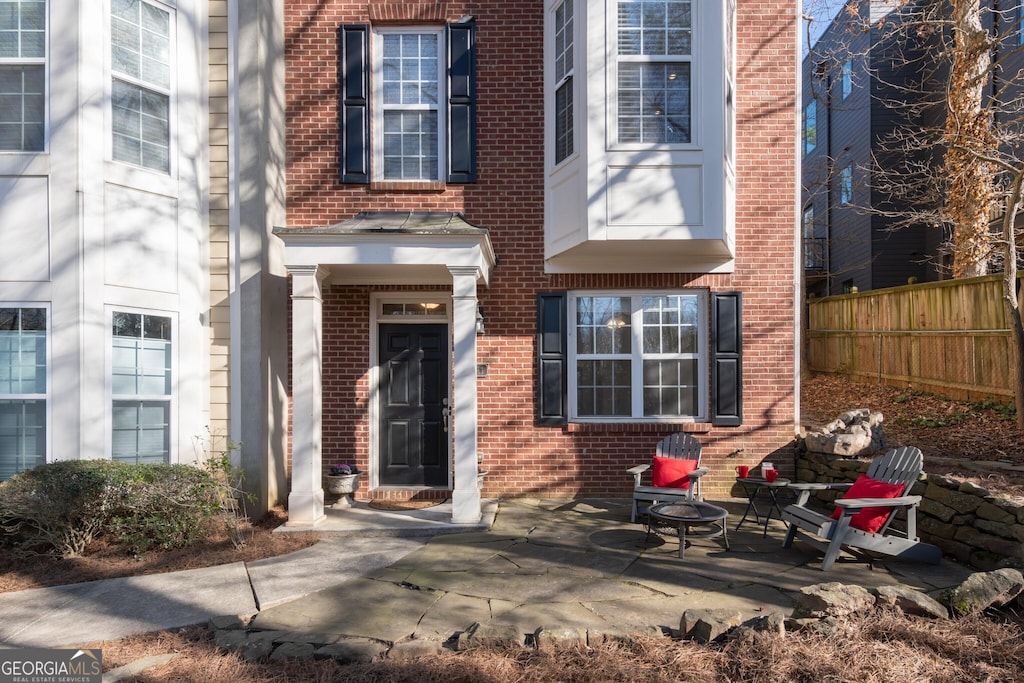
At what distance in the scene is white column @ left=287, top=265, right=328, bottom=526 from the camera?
6.58 metres

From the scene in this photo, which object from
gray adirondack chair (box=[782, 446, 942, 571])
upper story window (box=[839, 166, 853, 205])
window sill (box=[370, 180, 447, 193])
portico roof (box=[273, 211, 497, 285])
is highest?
upper story window (box=[839, 166, 853, 205])

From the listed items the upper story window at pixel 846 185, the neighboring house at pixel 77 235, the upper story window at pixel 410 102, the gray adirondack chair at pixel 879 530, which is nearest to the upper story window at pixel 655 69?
the upper story window at pixel 410 102

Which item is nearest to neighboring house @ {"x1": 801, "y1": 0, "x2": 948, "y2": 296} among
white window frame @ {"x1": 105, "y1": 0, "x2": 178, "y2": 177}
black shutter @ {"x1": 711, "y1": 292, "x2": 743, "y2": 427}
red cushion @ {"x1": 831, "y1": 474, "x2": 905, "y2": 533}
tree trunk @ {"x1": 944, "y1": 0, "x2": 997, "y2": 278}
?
tree trunk @ {"x1": 944, "y1": 0, "x2": 997, "y2": 278}

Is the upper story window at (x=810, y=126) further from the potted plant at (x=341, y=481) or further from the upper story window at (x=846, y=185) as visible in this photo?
the potted plant at (x=341, y=481)

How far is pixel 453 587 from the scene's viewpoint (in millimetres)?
4895

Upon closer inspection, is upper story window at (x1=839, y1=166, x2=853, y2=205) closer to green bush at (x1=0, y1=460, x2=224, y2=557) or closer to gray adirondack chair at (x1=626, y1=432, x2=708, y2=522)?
gray adirondack chair at (x1=626, y1=432, x2=708, y2=522)

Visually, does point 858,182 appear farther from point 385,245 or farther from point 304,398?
point 304,398

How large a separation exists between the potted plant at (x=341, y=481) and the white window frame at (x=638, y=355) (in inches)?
107

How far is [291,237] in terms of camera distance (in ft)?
21.4

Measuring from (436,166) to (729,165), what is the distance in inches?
139

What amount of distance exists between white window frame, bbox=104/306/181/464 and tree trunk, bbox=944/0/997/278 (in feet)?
35.7

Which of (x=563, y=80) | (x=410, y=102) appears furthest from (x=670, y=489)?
(x=410, y=102)

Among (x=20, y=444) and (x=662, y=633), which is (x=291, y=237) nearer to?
(x=20, y=444)

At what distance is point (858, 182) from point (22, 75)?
17.9 metres
